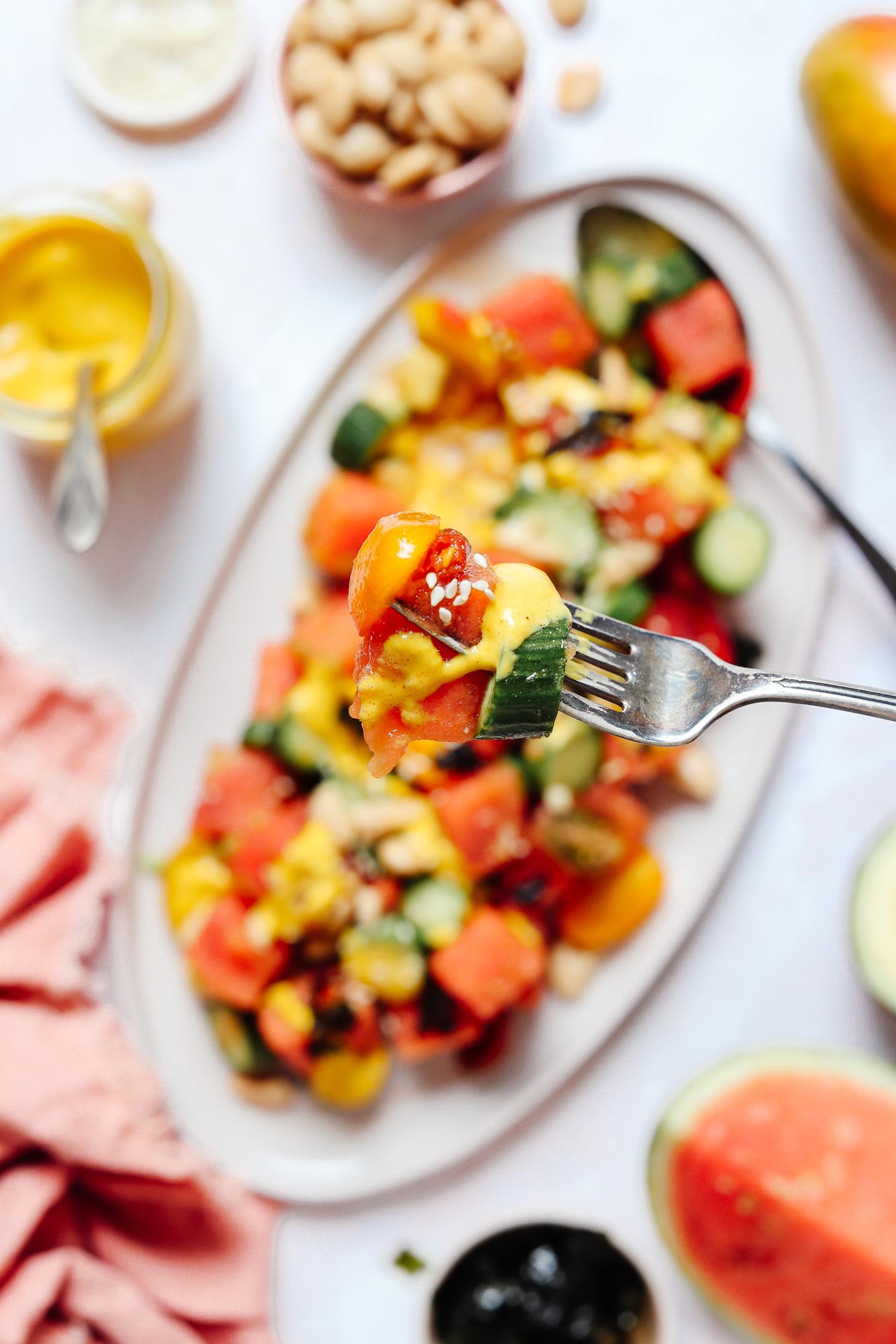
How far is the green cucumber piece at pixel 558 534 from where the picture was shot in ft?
8.02

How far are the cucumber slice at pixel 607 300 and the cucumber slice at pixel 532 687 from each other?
1212mm

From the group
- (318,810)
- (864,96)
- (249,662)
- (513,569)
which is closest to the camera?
(513,569)

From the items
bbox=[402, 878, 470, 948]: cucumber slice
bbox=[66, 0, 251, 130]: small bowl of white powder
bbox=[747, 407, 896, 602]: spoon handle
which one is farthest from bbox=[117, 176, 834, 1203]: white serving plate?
bbox=[66, 0, 251, 130]: small bowl of white powder

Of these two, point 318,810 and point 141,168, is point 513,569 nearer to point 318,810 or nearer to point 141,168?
point 318,810

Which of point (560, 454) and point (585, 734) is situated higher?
point (560, 454)

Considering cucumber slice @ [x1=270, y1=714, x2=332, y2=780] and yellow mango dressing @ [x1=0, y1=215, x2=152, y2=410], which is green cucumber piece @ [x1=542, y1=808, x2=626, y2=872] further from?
yellow mango dressing @ [x1=0, y1=215, x2=152, y2=410]

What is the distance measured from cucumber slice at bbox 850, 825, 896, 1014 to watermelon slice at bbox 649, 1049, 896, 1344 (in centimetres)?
19

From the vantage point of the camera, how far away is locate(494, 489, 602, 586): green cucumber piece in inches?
96.2

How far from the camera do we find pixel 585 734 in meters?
2.44

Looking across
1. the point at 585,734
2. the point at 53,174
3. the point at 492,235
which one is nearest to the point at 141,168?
the point at 53,174

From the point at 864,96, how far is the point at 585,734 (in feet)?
4.21

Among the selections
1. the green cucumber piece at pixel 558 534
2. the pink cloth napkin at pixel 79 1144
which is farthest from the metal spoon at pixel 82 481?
the green cucumber piece at pixel 558 534

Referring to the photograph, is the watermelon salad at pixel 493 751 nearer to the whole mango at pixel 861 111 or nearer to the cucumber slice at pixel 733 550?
the cucumber slice at pixel 733 550

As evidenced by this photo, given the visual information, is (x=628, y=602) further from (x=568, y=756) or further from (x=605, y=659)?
(x=605, y=659)
